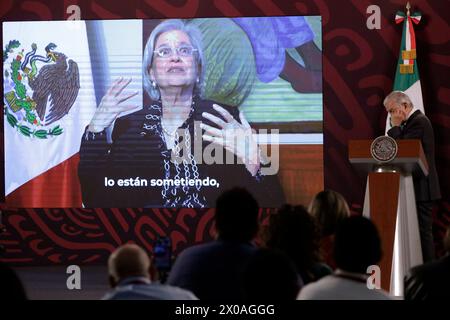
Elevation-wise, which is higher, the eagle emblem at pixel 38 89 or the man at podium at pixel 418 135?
the eagle emblem at pixel 38 89

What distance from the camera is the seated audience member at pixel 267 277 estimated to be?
2369 mm

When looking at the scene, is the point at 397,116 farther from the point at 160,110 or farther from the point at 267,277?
the point at 267,277

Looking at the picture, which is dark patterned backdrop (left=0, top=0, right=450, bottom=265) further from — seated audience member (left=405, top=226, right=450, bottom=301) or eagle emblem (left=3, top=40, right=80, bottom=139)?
seated audience member (left=405, top=226, right=450, bottom=301)

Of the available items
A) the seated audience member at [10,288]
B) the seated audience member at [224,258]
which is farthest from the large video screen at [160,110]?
the seated audience member at [10,288]

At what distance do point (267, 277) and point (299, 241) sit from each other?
68 cm

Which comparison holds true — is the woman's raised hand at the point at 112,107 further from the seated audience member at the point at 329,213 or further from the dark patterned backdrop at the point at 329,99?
the seated audience member at the point at 329,213

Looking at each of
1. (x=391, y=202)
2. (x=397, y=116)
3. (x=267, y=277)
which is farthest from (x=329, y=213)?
(x=397, y=116)

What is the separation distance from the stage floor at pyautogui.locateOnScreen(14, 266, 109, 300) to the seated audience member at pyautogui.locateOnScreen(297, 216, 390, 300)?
13.4ft

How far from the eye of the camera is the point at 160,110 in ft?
24.4

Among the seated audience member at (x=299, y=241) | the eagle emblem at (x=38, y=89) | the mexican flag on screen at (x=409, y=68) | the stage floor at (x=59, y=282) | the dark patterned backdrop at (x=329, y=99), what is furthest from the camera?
the eagle emblem at (x=38, y=89)

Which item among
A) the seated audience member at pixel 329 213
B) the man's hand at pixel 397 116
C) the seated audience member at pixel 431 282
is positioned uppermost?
the man's hand at pixel 397 116

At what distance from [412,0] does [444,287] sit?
5.14m
